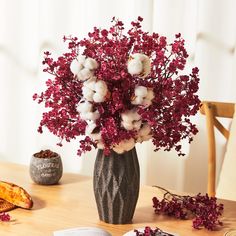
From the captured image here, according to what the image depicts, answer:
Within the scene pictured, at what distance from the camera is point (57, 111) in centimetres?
134

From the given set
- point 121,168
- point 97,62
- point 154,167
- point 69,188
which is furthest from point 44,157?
point 154,167

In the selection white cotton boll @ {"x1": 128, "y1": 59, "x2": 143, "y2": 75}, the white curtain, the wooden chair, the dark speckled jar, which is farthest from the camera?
the white curtain

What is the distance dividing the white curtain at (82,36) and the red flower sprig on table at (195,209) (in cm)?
79

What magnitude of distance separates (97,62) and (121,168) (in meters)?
0.29

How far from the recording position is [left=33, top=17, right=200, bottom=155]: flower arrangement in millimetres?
1284

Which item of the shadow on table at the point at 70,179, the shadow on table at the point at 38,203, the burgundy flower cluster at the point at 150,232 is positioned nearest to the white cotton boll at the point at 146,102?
the burgundy flower cluster at the point at 150,232

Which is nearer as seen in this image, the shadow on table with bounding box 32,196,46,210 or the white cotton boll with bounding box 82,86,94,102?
the white cotton boll with bounding box 82,86,94,102

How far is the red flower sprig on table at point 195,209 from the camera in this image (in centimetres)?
143

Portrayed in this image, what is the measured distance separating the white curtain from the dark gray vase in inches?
38.1

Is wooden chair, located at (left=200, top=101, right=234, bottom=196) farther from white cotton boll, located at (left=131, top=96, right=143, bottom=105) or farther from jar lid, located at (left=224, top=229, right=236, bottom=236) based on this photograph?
white cotton boll, located at (left=131, top=96, right=143, bottom=105)

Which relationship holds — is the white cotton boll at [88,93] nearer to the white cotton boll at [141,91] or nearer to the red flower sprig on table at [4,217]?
the white cotton boll at [141,91]

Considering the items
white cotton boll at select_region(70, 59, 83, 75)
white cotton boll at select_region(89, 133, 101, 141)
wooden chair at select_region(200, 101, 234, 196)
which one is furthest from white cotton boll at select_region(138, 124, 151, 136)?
wooden chair at select_region(200, 101, 234, 196)

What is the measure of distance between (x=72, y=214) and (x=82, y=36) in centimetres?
114

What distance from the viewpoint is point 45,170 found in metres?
1.72
